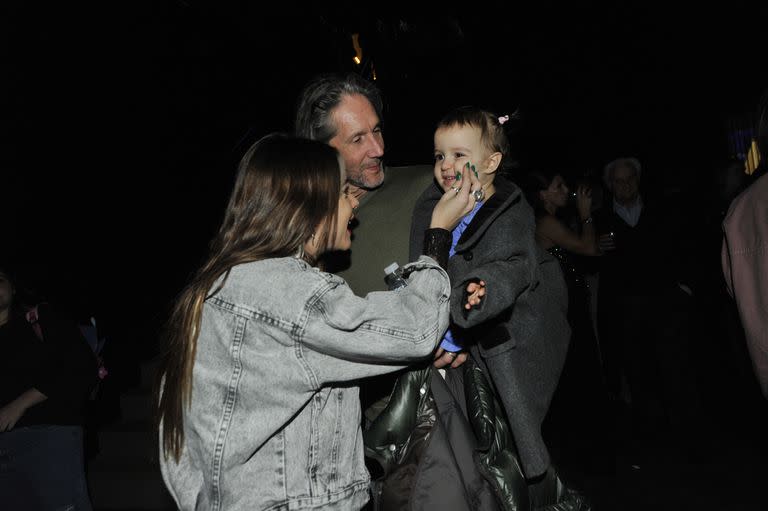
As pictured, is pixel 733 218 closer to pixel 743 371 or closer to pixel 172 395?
pixel 172 395

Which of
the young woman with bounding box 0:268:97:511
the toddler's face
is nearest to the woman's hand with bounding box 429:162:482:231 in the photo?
the toddler's face

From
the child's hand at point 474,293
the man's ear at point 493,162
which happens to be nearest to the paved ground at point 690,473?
the man's ear at point 493,162

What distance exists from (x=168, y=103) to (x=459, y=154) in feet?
18.0

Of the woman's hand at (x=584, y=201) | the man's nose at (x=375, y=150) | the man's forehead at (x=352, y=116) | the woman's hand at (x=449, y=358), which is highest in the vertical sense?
the man's forehead at (x=352, y=116)

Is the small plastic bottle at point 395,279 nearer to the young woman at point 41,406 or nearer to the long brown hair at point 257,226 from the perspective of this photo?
the long brown hair at point 257,226

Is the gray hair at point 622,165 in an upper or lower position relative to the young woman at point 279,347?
upper

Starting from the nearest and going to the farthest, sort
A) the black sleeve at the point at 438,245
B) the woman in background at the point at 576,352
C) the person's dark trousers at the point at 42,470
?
the black sleeve at the point at 438,245 < the person's dark trousers at the point at 42,470 < the woman in background at the point at 576,352

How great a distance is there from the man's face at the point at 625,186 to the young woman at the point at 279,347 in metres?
3.61

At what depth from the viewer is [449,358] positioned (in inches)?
68.9

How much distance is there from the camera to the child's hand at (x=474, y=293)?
1555 mm

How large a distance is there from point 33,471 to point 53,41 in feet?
13.4

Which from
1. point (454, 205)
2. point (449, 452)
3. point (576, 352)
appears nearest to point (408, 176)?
point (454, 205)

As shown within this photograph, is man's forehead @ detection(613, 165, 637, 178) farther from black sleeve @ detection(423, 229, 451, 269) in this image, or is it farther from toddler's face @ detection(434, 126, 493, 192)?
black sleeve @ detection(423, 229, 451, 269)

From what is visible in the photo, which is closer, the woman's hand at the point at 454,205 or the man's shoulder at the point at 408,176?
the woman's hand at the point at 454,205
